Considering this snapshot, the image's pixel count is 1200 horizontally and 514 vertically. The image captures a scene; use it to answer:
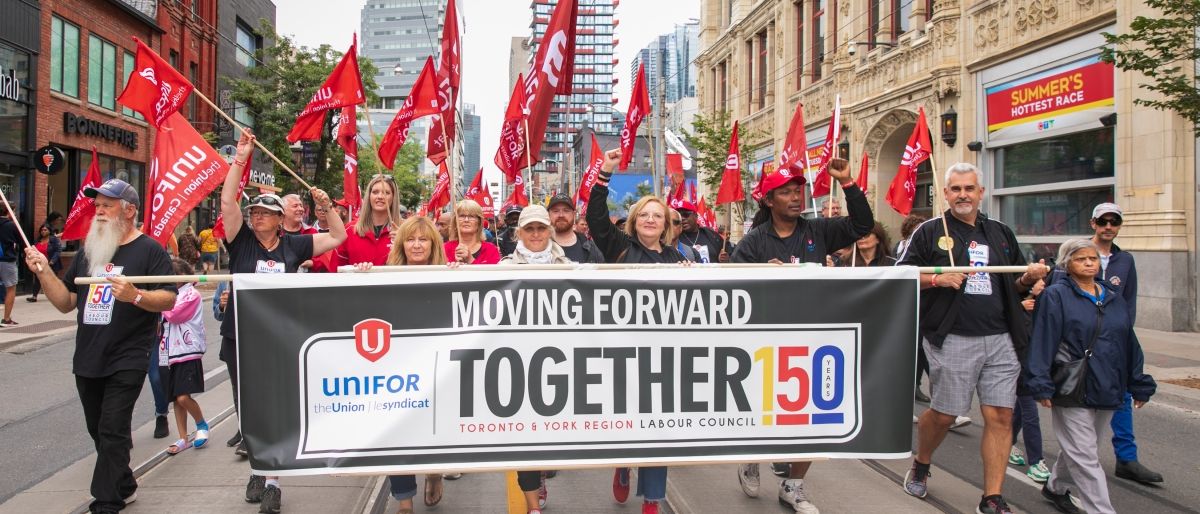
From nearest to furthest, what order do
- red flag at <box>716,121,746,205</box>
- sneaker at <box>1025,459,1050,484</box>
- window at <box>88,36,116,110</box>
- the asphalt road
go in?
sneaker at <box>1025,459,1050,484</box>, the asphalt road, red flag at <box>716,121,746,205</box>, window at <box>88,36,116,110</box>

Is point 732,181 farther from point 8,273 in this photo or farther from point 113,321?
point 8,273

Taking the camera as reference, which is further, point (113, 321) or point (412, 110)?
point (412, 110)

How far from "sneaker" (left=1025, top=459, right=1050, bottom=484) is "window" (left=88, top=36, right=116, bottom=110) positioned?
2554cm

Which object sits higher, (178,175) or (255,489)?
(178,175)

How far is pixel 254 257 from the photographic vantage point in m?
5.11

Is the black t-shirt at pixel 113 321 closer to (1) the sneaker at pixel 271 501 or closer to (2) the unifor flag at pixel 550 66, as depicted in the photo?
(1) the sneaker at pixel 271 501

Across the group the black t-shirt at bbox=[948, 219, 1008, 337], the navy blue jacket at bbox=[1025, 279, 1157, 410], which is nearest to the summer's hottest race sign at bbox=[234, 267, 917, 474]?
the black t-shirt at bbox=[948, 219, 1008, 337]

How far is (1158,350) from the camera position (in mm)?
10789

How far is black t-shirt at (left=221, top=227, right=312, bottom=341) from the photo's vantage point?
5.09m

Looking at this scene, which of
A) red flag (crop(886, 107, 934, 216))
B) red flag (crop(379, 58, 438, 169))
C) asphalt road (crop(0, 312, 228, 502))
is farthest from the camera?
red flag (crop(379, 58, 438, 169))

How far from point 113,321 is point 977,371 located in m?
4.67

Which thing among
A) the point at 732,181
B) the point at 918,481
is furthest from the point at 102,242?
the point at 732,181

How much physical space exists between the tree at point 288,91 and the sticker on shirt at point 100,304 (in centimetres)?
2657

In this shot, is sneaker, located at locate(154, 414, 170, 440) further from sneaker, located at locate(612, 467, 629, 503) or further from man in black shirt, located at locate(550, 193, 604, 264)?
sneaker, located at locate(612, 467, 629, 503)
